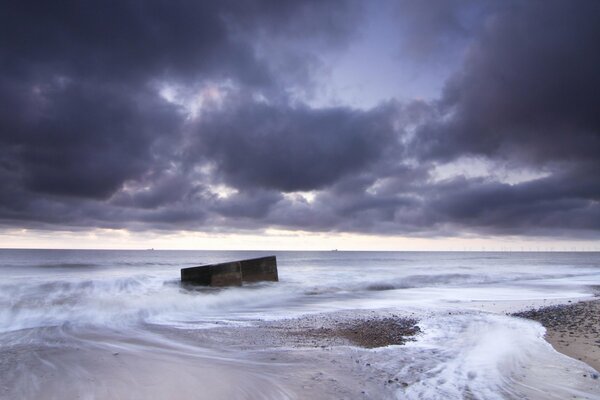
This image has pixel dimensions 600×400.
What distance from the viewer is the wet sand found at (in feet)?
20.3

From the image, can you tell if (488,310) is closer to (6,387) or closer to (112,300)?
(6,387)

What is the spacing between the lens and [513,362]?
222 inches

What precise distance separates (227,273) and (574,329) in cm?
1402

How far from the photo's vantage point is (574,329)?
8102 mm

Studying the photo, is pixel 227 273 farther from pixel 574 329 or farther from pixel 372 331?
pixel 574 329

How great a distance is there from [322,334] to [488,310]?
6.29 m

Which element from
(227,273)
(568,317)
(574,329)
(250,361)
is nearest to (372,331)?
(250,361)

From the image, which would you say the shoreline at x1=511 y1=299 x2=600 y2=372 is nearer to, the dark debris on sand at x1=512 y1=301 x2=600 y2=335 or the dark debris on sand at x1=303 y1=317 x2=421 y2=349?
the dark debris on sand at x1=512 y1=301 x2=600 y2=335

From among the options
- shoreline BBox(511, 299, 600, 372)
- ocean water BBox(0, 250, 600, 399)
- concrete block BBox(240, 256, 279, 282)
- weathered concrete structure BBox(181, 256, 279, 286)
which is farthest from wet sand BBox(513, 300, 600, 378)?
concrete block BBox(240, 256, 279, 282)

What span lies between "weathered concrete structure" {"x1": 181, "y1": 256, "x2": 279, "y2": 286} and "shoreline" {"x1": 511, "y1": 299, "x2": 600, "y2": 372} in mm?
12345

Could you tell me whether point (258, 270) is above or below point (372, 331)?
above

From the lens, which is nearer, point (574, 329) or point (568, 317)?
point (574, 329)

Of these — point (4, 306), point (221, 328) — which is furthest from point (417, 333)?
point (4, 306)

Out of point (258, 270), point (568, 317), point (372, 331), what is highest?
point (258, 270)
